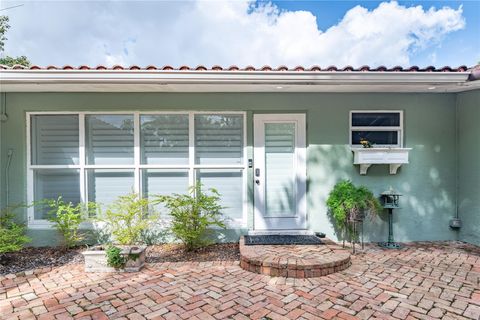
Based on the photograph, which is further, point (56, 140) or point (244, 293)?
point (56, 140)

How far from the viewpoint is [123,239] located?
4137 mm

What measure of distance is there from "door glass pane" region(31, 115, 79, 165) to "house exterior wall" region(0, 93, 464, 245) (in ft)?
0.63

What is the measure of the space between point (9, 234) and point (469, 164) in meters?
7.36

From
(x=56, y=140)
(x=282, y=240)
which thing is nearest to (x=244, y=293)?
(x=282, y=240)

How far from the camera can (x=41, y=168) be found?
4.82m

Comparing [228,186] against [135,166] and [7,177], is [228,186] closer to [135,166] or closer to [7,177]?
[135,166]

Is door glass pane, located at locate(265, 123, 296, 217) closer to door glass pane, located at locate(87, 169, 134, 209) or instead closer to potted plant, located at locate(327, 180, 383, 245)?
potted plant, located at locate(327, 180, 383, 245)

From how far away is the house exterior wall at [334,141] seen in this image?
4.75 meters

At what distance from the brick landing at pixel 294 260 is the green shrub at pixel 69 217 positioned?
8.80 ft

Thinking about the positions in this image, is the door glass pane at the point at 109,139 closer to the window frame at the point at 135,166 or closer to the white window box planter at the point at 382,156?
the window frame at the point at 135,166

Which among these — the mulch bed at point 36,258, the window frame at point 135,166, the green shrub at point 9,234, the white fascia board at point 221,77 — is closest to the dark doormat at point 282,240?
the window frame at point 135,166

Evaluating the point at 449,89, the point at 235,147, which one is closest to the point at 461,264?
the point at 449,89

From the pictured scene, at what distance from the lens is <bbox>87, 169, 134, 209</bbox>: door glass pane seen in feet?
16.0

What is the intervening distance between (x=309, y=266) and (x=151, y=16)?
34.3 feet
